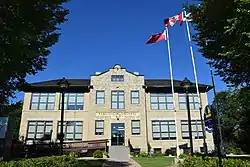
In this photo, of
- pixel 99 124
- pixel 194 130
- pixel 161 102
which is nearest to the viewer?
pixel 99 124

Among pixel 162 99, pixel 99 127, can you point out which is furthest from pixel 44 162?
pixel 162 99

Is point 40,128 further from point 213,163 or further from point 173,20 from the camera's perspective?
point 213,163

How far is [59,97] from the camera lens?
120 ft

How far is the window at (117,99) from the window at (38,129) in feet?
31.0

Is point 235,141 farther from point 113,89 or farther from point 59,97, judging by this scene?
point 59,97

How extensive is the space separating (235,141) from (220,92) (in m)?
19.7

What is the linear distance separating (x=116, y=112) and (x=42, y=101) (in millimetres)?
11052

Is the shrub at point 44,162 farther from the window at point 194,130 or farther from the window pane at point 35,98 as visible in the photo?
the window pane at point 35,98

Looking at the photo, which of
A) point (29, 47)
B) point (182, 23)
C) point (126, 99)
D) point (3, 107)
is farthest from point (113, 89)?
point (29, 47)

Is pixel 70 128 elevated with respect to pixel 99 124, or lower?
lower

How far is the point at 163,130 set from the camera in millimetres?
35688

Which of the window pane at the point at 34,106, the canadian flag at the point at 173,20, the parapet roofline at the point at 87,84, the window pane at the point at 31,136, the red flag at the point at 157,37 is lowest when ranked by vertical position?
the window pane at the point at 31,136

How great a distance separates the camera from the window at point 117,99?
36166mm

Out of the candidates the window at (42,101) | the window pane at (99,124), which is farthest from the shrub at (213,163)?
the window at (42,101)
